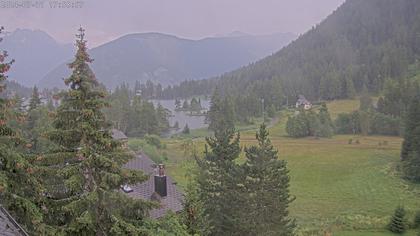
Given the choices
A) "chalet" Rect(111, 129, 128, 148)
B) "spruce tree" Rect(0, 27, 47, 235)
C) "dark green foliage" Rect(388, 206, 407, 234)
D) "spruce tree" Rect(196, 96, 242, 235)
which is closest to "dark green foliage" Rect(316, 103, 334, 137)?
"dark green foliage" Rect(388, 206, 407, 234)

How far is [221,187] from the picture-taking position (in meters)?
23.3

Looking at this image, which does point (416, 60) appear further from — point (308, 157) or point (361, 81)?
point (308, 157)

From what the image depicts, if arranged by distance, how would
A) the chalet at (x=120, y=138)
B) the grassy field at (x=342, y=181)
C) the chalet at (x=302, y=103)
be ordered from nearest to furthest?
the chalet at (x=120, y=138) < the grassy field at (x=342, y=181) < the chalet at (x=302, y=103)

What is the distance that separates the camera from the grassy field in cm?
3978

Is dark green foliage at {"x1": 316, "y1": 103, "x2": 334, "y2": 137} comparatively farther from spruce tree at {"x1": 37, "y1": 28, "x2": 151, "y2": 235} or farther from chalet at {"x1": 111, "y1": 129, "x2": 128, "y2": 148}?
spruce tree at {"x1": 37, "y1": 28, "x2": 151, "y2": 235}

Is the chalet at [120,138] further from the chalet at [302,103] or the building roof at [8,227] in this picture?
the chalet at [302,103]

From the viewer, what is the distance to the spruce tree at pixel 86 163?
11570 mm

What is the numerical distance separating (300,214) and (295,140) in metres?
49.4

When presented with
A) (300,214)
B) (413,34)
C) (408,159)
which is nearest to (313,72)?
(413,34)

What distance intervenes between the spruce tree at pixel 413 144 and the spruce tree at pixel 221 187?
127 feet

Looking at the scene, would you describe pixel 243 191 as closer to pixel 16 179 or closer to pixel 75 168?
pixel 75 168

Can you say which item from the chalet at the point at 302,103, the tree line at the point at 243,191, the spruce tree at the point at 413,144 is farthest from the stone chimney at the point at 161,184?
the chalet at the point at 302,103

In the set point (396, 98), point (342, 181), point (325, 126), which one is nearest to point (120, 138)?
point (342, 181)

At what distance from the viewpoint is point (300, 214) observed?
42531 millimetres
